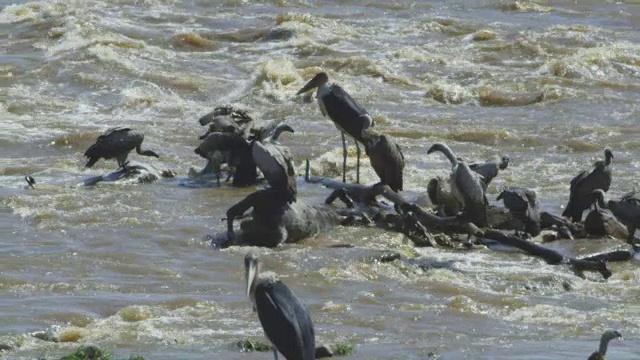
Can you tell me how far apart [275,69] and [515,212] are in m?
10.2

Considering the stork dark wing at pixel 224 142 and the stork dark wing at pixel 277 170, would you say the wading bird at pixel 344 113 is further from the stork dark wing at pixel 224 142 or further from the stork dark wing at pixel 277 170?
the stork dark wing at pixel 277 170

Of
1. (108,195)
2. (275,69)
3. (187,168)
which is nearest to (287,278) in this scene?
(108,195)

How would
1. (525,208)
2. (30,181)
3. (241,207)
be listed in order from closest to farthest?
1. (241,207)
2. (525,208)
3. (30,181)

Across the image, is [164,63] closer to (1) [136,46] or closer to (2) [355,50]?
(1) [136,46]

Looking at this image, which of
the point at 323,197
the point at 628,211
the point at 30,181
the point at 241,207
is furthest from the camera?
the point at 30,181

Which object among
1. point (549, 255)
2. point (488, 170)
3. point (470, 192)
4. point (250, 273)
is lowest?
point (549, 255)

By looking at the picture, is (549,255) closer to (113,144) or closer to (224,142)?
(224,142)

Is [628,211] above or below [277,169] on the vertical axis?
below

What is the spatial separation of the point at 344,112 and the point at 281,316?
778cm

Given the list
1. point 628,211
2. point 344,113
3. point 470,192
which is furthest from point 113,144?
point 628,211

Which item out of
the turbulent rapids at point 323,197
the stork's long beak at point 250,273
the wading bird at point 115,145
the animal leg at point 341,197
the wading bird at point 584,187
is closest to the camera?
the stork's long beak at point 250,273

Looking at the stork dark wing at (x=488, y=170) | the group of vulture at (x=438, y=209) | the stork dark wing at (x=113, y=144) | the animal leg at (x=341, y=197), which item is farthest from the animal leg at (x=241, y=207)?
the stork dark wing at (x=113, y=144)

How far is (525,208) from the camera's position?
12.1 m

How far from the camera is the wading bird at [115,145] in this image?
14297 mm
